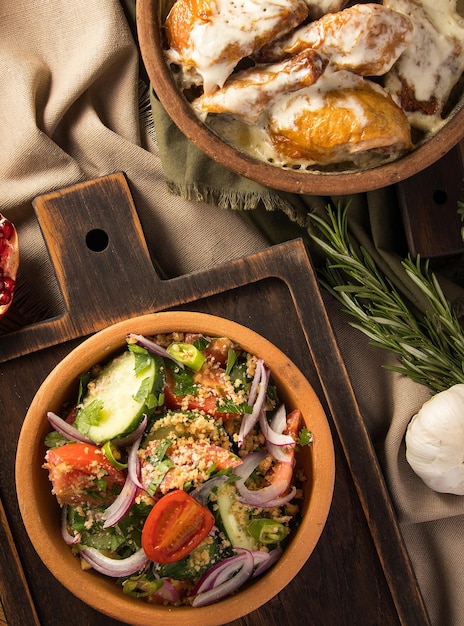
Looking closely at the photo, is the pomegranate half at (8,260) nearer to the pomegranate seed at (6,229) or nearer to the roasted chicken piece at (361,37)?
the pomegranate seed at (6,229)

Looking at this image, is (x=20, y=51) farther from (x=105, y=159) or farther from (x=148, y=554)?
(x=148, y=554)

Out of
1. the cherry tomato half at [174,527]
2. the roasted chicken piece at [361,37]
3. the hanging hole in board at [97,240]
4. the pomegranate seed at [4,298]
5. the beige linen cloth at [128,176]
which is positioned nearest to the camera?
the cherry tomato half at [174,527]

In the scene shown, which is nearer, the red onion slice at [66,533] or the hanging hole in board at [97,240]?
the red onion slice at [66,533]

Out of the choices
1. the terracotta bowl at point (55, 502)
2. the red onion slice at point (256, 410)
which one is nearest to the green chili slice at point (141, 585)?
the terracotta bowl at point (55, 502)

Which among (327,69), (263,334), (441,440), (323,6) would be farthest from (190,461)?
(323,6)

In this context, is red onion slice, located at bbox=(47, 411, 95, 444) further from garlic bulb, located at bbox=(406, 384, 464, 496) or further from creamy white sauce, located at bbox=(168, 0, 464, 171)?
garlic bulb, located at bbox=(406, 384, 464, 496)

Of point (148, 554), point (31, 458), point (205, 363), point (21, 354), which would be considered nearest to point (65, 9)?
point (21, 354)
